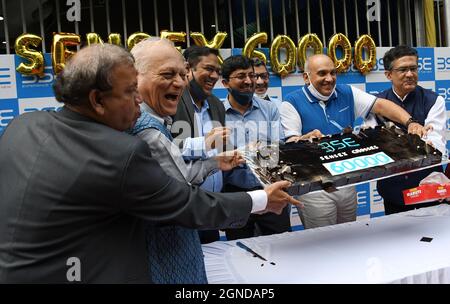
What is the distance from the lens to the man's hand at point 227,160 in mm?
1762

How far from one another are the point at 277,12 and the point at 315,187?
374cm

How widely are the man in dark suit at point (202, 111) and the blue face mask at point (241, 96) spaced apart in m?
0.12

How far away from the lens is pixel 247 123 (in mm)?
2709

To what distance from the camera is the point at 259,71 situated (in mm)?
3305

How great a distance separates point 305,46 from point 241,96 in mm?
1948

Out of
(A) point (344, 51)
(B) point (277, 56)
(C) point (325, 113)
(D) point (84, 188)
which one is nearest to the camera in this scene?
(D) point (84, 188)

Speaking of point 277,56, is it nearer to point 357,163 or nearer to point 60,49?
point 60,49

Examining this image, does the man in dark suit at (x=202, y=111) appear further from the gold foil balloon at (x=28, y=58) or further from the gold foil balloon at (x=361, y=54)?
the gold foil balloon at (x=361, y=54)

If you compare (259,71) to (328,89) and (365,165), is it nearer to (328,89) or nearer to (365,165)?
(328,89)

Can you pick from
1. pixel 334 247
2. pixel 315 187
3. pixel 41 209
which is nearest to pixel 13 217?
pixel 41 209

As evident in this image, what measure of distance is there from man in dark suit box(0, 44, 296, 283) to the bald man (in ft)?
4.56

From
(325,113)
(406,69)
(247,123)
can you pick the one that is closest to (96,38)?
(247,123)

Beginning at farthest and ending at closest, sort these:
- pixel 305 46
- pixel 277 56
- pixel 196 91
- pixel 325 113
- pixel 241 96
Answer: pixel 305 46, pixel 277 56, pixel 241 96, pixel 325 113, pixel 196 91

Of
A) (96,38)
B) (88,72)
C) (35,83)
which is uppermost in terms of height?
(96,38)
